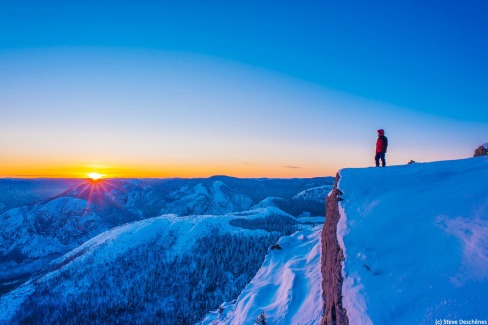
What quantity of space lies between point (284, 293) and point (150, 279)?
267 feet

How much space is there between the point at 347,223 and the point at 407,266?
394 cm

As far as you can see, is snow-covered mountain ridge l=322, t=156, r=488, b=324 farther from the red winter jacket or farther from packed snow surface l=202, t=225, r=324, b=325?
the red winter jacket

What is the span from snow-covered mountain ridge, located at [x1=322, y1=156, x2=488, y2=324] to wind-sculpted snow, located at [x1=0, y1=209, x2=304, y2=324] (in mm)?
70493

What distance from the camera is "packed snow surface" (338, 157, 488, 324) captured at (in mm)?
7961

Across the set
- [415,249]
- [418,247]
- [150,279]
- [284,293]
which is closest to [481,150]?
[418,247]

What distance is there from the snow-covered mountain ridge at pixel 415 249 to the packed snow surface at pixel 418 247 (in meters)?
0.02

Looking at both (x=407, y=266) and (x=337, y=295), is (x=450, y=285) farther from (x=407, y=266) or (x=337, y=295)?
(x=337, y=295)

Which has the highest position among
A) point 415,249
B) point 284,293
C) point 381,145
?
point 381,145

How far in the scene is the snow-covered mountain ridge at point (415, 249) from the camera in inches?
314

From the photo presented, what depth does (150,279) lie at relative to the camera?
87.6m

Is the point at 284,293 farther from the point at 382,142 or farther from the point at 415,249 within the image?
the point at 382,142

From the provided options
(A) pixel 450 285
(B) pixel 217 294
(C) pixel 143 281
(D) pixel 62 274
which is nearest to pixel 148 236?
(C) pixel 143 281

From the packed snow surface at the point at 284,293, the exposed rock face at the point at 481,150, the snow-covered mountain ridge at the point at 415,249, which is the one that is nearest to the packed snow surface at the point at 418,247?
the snow-covered mountain ridge at the point at 415,249

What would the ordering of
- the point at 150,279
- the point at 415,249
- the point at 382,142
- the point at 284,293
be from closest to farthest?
the point at 415,249
the point at 284,293
the point at 382,142
the point at 150,279
